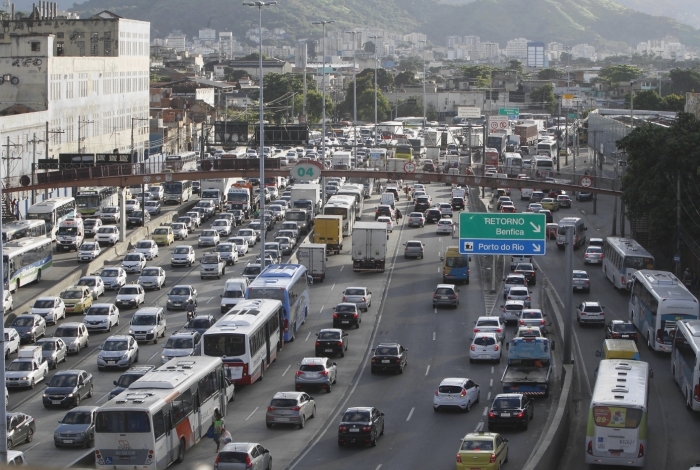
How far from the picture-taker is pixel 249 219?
81.4 meters

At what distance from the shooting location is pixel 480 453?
2880 centimetres

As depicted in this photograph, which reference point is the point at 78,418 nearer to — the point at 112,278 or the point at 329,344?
the point at 329,344

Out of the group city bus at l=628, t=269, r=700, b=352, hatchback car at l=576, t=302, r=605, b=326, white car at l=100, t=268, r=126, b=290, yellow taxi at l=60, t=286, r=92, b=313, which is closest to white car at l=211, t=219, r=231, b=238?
white car at l=100, t=268, r=126, b=290

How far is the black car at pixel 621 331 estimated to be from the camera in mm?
45000

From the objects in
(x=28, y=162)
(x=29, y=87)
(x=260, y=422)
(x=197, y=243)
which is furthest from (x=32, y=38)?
(x=260, y=422)

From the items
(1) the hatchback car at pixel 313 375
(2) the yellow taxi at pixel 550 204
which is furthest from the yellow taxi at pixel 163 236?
(1) the hatchback car at pixel 313 375

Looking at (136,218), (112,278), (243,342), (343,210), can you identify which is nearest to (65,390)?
Answer: (243,342)

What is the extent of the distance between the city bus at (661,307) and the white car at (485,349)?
5.99 meters

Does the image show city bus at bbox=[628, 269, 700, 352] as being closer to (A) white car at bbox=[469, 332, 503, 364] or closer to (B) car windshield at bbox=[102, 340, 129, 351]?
(A) white car at bbox=[469, 332, 503, 364]

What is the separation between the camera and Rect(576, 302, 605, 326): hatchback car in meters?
49.8

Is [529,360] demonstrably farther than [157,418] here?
Yes

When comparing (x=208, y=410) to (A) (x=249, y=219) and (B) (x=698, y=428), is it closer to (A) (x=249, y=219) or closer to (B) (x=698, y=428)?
(B) (x=698, y=428)

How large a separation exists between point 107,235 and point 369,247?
50.8 ft

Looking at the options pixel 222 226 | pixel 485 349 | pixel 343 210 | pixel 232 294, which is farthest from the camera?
pixel 222 226
